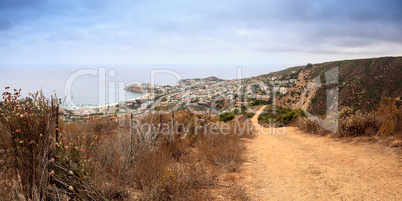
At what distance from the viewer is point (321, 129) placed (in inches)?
392

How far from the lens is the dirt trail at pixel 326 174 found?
3805mm

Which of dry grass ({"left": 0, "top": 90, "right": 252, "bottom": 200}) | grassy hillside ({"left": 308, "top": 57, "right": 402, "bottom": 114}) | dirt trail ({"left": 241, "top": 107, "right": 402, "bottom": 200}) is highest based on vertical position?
grassy hillside ({"left": 308, "top": 57, "right": 402, "bottom": 114})

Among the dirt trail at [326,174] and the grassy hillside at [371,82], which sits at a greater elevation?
the grassy hillside at [371,82]

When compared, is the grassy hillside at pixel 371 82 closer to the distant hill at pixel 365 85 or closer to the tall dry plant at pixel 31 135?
the distant hill at pixel 365 85

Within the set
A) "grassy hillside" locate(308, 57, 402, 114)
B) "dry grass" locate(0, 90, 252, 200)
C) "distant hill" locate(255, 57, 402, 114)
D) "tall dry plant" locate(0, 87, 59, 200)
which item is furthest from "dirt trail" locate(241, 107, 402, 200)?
"grassy hillside" locate(308, 57, 402, 114)

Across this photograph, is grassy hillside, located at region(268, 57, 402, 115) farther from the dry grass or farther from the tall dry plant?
the tall dry plant

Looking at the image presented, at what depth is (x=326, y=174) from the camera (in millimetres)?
4770

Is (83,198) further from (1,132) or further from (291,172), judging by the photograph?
(291,172)

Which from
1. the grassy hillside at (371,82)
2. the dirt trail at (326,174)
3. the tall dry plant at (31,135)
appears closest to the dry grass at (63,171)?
the tall dry plant at (31,135)

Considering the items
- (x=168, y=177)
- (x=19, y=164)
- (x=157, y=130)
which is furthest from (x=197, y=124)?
(x=19, y=164)

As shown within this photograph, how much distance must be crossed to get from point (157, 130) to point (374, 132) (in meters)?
6.63

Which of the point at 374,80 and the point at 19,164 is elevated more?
the point at 374,80

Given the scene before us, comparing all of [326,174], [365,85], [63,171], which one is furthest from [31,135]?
[365,85]

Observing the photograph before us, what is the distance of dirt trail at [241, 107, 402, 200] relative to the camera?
3805 millimetres
